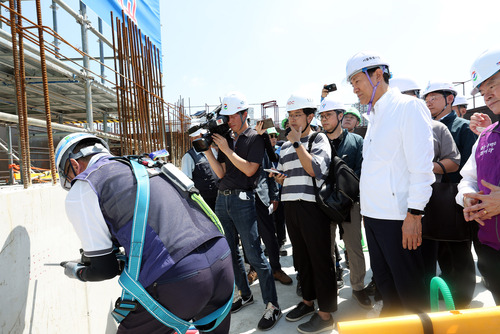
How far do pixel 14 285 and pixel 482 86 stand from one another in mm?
2815

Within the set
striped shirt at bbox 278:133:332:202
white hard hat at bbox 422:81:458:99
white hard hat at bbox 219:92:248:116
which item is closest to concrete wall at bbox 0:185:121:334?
white hard hat at bbox 219:92:248:116

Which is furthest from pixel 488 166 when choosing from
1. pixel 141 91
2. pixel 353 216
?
pixel 141 91

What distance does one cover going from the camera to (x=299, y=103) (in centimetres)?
275

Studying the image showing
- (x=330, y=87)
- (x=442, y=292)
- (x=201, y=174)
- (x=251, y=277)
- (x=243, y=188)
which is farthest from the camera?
(x=201, y=174)

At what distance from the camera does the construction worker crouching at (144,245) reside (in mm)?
1439

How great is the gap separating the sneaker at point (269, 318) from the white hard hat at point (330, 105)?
2081 millimetres

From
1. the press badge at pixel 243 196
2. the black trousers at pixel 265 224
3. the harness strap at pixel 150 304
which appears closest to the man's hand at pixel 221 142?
the press badge at pixel 243 196

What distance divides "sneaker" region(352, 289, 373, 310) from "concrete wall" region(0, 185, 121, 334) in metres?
2.43

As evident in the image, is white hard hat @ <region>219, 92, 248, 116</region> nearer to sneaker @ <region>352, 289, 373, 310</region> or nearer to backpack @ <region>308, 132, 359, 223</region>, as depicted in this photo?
Answer: backpack @ <region>308, 132, 359, 223</region>

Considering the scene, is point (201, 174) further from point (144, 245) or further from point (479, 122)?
point (479, 122)

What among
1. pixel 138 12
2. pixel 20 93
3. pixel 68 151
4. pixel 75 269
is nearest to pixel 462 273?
pixel 75 269

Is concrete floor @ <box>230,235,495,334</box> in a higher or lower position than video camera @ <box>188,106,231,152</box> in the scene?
lower

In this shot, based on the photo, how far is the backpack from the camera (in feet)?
8.23

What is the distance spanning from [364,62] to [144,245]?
1757 millimetres
